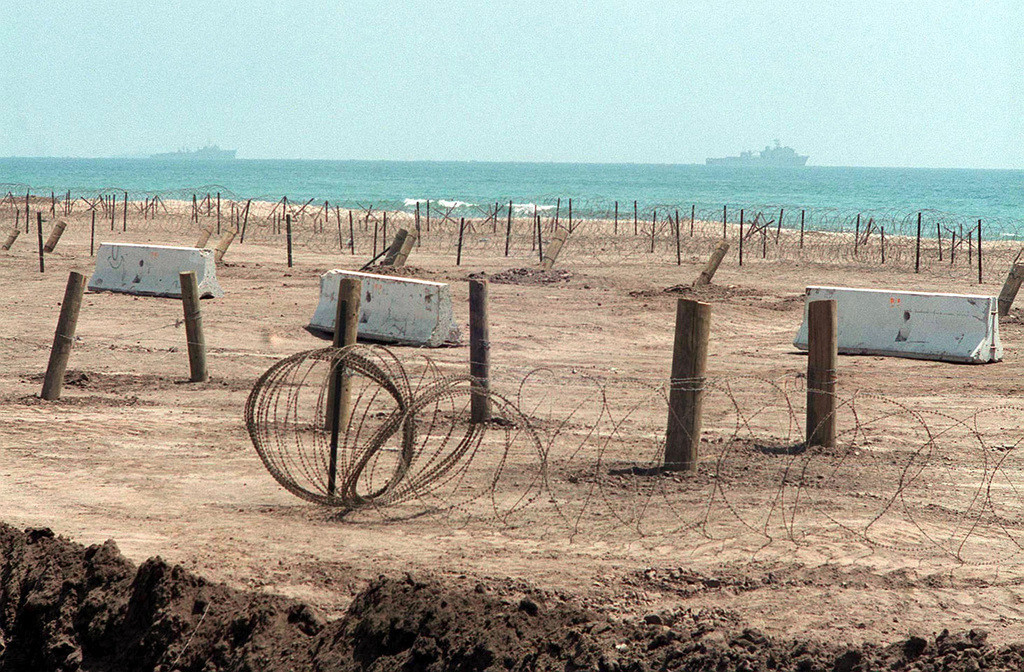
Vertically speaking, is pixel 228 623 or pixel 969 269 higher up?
pixel 969 269

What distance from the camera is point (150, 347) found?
14047 millimetres

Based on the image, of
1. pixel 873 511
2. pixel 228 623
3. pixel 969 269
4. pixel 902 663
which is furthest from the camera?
pixel 969 269

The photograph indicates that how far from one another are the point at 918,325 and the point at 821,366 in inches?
246

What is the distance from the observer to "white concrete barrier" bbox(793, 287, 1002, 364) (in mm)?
13898

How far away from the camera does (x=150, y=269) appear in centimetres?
1950

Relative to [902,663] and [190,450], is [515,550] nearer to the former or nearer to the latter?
[902,663]

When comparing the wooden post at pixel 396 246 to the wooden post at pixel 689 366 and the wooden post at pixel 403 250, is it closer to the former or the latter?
the wooden post at pixel 403 250

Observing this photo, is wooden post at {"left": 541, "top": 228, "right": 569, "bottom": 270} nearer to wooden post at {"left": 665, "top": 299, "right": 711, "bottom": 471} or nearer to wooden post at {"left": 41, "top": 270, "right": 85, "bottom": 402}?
wooden post at {"left": 41, "top": 270, "right": 85, "bottom": 402}

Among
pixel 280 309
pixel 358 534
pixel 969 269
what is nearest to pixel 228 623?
pixel 358 534

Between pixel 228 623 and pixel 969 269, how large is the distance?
1013 inches

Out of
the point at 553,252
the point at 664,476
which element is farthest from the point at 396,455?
the point at 553,252

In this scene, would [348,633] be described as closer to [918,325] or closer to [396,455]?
[396,455]

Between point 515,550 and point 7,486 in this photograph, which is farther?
point 7,486

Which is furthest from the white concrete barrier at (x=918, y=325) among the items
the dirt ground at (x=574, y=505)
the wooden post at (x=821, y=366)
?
the wooden post at (x=821, y=366)
